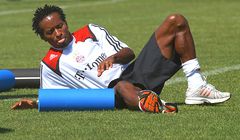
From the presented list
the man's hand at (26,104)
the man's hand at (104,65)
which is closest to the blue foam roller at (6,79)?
the man's hand at (26,104)

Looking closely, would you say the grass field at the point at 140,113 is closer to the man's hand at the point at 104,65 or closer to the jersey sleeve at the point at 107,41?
the man's hand at the point at 104,65

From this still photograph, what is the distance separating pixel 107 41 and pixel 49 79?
0.72 metres

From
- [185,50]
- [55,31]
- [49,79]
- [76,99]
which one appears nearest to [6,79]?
[49,79]

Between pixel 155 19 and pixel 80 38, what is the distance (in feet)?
54.8

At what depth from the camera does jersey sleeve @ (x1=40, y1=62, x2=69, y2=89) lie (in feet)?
27.8

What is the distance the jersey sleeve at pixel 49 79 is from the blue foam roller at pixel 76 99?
0.31 meters

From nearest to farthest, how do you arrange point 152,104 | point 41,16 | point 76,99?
point 152,104, point 76,99, point 41,16

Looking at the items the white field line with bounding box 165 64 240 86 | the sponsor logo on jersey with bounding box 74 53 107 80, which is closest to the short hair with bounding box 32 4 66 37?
the sponsor logo on jersey with bounding box 74 53 107 80

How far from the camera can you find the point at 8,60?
1474 cm

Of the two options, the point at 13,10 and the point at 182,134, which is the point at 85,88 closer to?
the point at 182,134

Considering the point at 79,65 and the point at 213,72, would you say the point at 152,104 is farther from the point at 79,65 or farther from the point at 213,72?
the point at 213,72

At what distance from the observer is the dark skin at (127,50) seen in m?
8.23

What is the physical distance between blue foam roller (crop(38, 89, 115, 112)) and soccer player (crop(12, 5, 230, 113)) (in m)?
0.18

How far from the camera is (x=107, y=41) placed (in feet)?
28.3
